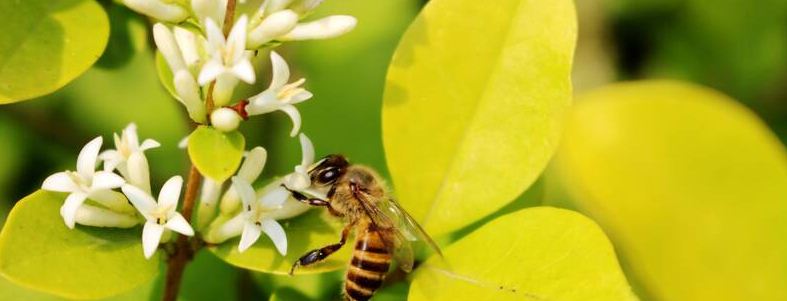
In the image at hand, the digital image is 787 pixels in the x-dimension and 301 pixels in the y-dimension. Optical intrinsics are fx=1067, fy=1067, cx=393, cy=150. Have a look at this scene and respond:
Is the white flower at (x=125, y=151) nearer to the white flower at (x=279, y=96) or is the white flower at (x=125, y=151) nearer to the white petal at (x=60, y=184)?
the white petal at (x=60, y=184)

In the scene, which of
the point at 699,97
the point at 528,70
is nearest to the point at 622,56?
the point at 699,97

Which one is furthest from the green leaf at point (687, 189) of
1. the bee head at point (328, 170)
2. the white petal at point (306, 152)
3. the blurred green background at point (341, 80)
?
the white petal at point (306, 152)

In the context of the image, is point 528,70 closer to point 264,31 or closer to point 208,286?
point 264,31

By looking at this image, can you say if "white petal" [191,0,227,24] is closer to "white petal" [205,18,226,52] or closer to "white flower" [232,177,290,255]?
"white petal" [205,18,226,52]

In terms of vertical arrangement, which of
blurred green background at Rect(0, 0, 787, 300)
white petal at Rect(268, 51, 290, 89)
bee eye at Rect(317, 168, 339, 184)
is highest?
white petal at Rect(268, 51, 290, 89)

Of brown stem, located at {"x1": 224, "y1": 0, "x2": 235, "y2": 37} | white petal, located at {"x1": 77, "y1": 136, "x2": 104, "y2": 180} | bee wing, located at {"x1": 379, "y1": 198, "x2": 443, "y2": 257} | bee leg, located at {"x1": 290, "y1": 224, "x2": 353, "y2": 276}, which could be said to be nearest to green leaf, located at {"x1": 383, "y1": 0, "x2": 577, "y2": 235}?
bee wing, located at {"x1": 379, "y1": 198, "x2": 443, "y2": 257}
